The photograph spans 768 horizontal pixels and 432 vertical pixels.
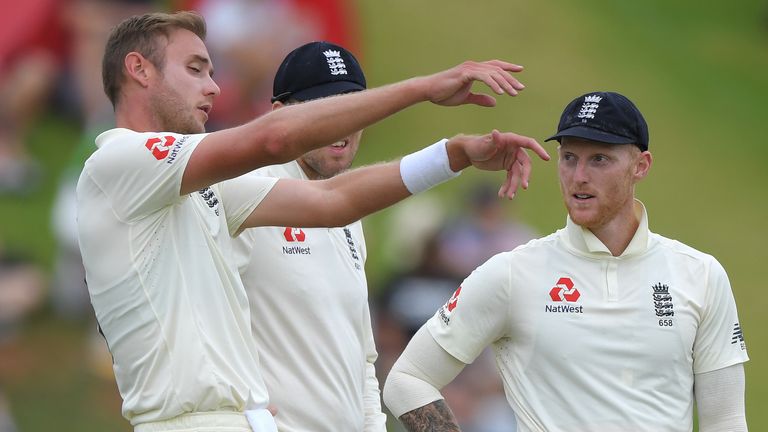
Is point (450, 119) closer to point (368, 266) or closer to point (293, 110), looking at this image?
point (368, 266)

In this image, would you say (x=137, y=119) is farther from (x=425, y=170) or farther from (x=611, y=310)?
(x=611, y=310)

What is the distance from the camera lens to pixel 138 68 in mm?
4836

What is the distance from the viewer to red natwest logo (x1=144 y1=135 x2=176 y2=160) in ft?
14.5

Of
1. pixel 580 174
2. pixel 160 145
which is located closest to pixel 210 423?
pixel 160 145

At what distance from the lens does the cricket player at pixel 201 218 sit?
14.0 feet

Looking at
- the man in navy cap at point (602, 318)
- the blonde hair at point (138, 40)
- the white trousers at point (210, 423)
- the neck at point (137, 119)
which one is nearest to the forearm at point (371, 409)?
the man in navy cap at point (602, 318)

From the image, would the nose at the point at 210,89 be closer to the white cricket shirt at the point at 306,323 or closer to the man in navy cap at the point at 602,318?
the white cricket shirt at the point at 306,323

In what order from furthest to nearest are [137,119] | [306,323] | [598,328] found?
[306,323] < [598,328] < [137,119]

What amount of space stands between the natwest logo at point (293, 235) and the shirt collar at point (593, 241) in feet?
3.53

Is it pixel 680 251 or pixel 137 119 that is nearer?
pixel 137 119

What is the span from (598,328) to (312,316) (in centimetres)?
113

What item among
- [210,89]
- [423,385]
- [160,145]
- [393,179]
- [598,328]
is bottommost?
[423,385]

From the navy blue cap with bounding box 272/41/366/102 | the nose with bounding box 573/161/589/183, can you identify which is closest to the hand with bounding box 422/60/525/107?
the nose with bounding box 573/161/589/183

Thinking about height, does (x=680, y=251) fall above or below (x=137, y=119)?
below
